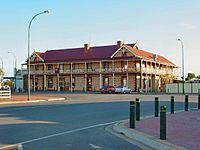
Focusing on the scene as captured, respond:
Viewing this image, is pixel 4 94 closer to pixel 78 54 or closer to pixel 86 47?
pixel 78 54

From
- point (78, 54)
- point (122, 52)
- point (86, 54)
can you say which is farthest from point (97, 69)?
point (78, 54)

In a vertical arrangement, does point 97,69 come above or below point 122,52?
below

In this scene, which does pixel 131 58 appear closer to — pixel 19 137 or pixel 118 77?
pixel 118 77

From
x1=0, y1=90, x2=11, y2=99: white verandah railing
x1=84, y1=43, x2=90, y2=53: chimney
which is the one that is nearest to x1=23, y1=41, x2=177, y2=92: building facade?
x1=84, y1=43, x2=90, y2=53: chimney

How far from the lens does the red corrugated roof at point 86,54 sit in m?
72.2

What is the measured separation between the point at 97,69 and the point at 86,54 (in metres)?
4.84

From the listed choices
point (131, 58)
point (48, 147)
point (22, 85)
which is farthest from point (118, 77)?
point (48, 147)

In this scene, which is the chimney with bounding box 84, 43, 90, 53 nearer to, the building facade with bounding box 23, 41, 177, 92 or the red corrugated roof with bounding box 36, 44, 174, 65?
the building facade with bounding box 23, 41, 177, 92

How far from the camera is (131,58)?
68.4 meters

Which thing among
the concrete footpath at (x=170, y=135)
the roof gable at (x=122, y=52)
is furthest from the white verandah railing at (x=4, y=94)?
the roof gable at (x=122, y=52)

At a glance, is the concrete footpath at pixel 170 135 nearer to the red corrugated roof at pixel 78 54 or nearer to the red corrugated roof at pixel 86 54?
the red corrugated roof at pixel 86 54

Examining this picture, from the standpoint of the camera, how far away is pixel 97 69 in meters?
73.0

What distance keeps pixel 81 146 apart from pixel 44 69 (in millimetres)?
71804

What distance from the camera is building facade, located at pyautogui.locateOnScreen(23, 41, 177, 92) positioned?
230 ft
